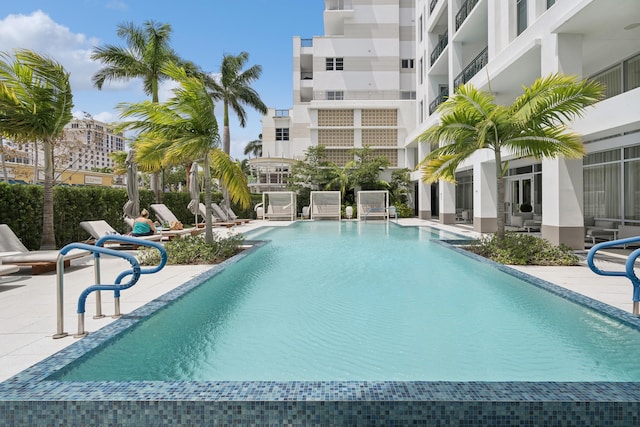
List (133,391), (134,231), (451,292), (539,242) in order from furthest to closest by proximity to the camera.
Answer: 1. (134,231)
2. (539,242)
3. (451,292)
4. (133,391)

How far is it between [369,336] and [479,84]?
14020 millimetres

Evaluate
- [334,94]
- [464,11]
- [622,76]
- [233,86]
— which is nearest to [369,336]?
[622,76]

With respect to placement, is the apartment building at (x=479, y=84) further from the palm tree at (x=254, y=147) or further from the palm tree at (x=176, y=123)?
the palm tree at (x=254, y=147)

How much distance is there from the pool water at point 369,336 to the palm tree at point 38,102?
19.2 feet


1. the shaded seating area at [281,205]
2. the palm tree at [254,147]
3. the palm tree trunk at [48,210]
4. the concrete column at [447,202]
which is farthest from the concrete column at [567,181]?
the palm tree at [254,147]

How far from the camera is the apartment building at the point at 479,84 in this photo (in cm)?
1034

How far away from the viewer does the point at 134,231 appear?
11828 mm

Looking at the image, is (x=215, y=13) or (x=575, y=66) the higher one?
(x=215, y=13)

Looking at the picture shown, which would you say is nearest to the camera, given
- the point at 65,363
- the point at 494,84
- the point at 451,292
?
the point at 65,363

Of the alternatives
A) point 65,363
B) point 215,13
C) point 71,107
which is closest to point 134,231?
point 71,107

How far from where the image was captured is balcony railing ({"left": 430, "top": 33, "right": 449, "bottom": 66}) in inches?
892

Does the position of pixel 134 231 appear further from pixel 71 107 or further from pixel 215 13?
pixel 215 13

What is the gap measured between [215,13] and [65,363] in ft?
59.6

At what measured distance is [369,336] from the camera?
4.48m
